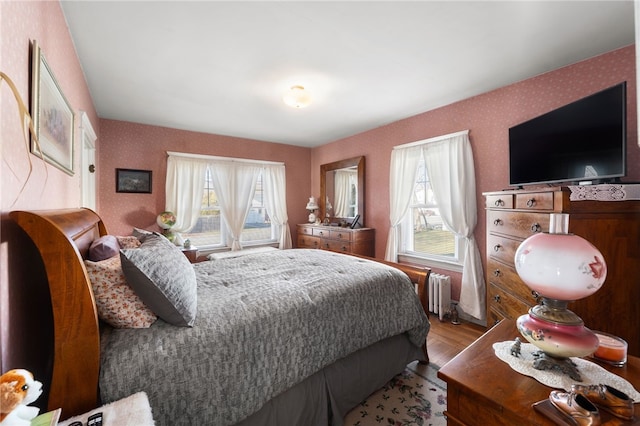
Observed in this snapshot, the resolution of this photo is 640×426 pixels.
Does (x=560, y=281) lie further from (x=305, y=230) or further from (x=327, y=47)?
(x=305, y=230)

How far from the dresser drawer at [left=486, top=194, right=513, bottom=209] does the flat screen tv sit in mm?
308

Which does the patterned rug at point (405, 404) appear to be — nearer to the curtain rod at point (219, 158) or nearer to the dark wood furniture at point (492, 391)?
the dark wood furniture at point (492, 391)

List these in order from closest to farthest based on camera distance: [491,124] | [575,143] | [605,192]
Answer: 1. [605,192]
2. [575,143]
3. [491,124]

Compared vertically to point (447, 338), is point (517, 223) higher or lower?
higher

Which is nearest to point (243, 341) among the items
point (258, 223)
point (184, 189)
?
point (184, 189)

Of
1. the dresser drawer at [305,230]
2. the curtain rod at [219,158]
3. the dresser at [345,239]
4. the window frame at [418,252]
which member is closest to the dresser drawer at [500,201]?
the window frame at [418,252]

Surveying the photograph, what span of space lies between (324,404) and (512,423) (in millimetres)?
1089

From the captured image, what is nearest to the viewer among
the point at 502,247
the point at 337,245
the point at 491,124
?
the point at 502,247

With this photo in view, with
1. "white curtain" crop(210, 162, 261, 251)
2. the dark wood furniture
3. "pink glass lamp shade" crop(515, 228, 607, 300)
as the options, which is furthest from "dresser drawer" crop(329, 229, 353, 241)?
"pink glass lamp shade" crop(515, 228, 607, 300)

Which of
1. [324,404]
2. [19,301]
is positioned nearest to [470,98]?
[324,404]

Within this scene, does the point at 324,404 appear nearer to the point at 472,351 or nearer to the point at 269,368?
the point at 269,368

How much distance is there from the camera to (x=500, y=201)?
222cm

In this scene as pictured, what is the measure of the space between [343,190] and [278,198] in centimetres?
123

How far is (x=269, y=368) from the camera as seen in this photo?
4.20 ft
